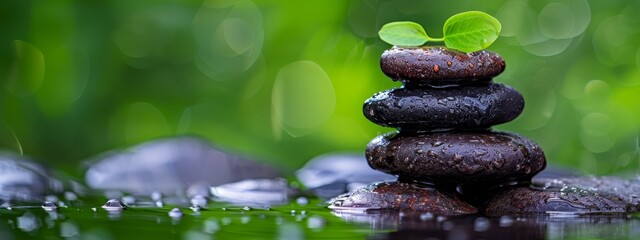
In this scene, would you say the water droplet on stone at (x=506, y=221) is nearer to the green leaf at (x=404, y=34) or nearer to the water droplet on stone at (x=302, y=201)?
the green leaf at (x=404, y=34)

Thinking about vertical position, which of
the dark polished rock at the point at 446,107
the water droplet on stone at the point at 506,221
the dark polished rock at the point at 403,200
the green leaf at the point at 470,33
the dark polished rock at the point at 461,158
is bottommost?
the water droplet on stone at the point at 506,221

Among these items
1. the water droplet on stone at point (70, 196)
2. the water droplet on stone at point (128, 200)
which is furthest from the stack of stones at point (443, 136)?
the water droplet on stone at point (70, 196)

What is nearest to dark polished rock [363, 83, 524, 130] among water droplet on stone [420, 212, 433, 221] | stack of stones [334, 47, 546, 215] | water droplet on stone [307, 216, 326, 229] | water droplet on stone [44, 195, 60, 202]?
stack of stones [334, 47, 546, 215]

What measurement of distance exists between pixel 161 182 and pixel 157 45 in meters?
2.39

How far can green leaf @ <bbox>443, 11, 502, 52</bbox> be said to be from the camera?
2932mm

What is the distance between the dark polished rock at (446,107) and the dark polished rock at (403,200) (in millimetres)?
212

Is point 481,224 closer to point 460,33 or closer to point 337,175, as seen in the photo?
point 460,33

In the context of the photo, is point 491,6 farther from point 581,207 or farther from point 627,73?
point 581,207

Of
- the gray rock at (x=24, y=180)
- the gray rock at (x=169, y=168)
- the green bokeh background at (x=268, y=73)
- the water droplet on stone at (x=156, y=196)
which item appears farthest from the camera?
the green bokeh background at (x=268, y=73)

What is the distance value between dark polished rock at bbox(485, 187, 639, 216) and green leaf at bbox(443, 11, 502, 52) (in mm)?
480

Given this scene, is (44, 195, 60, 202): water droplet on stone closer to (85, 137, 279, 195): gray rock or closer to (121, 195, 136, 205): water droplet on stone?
(121, 195, 136, 205): water droplet on stone

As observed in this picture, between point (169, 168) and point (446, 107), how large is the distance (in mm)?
1760

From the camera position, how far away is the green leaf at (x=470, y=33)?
9.62ft

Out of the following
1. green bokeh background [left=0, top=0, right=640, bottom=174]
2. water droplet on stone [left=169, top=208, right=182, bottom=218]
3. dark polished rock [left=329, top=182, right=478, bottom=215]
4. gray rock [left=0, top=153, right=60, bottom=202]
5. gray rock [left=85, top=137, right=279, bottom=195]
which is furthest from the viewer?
green bokeh background [left=0, top=0, right=640, bottom=174]
